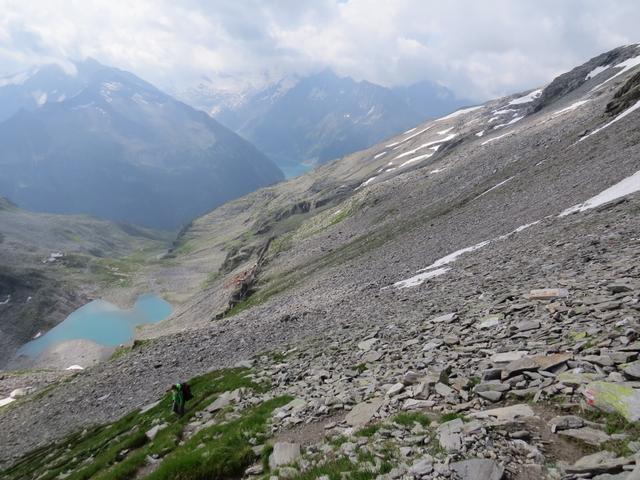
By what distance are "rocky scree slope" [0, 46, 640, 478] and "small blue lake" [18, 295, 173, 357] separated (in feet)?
366

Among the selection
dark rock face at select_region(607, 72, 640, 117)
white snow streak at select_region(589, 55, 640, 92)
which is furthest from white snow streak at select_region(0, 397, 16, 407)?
white snow streak at select_region(589, 55, 640, 92)

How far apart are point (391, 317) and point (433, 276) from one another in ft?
27.8

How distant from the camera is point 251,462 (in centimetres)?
1518

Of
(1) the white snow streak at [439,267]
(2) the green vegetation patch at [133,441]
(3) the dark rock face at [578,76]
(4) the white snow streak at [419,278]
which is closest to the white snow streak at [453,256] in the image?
(1) the white snow streak at [439,267]

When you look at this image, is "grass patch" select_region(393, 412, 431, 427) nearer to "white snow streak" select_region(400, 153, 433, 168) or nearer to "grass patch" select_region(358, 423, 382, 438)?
"grass patch" select_region(358, 423, 382, 438)

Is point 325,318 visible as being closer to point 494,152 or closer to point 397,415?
point 397,415

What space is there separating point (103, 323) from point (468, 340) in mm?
181807

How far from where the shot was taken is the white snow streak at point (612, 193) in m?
34.4

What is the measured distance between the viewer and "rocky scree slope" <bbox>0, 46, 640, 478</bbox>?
35.3ft

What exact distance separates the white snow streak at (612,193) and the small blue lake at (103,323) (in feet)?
479

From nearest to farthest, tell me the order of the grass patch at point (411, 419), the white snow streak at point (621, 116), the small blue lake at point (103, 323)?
the grass patch at point (411, 419), the white snow streak at point (621, 116), the small blue lake at point (103, 323)

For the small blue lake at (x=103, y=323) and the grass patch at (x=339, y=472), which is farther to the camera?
the small blue lake at (x=103, y=323)

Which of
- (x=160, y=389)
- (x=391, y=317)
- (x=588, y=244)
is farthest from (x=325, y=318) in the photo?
(x=588, y=244)

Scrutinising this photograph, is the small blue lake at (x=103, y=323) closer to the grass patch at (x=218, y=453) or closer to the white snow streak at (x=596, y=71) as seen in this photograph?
the grass patch at (x=218, y=453)
